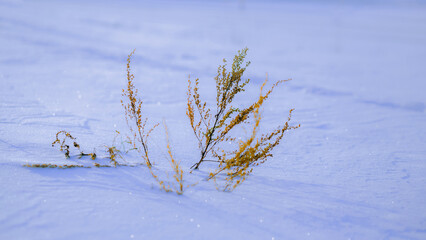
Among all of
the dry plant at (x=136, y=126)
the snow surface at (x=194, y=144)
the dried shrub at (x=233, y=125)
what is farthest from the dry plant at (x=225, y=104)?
the dry plant at (x=136, y=126)

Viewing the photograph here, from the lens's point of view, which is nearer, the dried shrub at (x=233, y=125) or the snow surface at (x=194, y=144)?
the snow surface at (x=194, y=144)

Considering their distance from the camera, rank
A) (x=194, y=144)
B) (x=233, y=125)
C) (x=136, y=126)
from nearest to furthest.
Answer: (x=233, y=125) < (x=194, y=144) < (x=136, y=126)

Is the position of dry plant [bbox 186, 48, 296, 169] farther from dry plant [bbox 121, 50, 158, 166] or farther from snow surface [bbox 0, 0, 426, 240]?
dry plant [bbox 121, 50, 158, 166]

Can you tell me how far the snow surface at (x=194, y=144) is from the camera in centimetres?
211

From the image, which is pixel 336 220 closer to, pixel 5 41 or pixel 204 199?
pixel 204 199

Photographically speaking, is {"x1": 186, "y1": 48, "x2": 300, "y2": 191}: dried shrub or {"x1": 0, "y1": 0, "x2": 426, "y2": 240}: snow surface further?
{"x1": 186, "y1": 48, "x2": 300, "y2": 191}: dried shrub

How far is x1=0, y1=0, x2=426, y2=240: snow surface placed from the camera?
2105 millimetres

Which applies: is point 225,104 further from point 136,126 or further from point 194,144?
point 136,126

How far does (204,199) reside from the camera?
2391 mm

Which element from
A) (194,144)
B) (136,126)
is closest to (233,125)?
(194,144)

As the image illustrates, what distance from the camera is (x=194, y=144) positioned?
3.62 m

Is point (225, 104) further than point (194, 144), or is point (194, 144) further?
point (194, 144)

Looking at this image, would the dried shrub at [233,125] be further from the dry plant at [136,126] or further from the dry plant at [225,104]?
the dry plant at [136,126]

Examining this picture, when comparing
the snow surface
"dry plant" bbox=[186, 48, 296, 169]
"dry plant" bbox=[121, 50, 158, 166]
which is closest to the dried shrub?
"dry plant" bbox=[186, 48, 296, 169]
